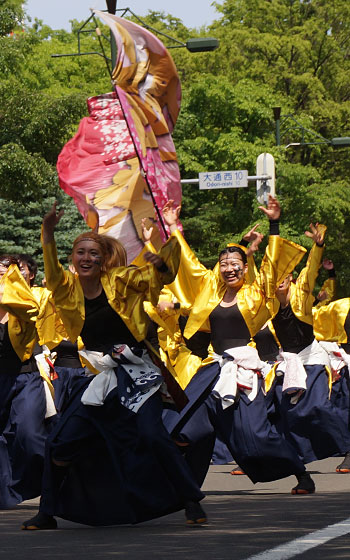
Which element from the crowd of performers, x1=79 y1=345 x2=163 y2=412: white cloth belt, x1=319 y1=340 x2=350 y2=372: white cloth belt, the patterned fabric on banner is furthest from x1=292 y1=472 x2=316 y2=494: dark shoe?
the patterned fabric on banner

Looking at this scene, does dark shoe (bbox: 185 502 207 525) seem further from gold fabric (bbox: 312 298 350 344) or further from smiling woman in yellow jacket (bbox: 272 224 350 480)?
gold fabric (bbox: 312 298 350 344)

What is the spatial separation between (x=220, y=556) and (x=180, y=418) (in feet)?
10.2

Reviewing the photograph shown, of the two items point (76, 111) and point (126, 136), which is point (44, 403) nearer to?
point (126, 136)

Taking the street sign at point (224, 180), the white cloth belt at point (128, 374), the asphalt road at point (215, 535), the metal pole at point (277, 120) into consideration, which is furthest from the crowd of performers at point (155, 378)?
the metal pole at point (277, 120)

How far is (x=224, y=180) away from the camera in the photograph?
28.1 metres

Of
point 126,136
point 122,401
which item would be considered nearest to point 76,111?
point 126,136

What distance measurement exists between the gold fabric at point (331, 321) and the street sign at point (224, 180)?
13095 millimetres

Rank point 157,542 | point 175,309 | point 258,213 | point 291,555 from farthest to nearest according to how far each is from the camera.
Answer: point 258,213 → point 175,309 → point 157,542 → point 291,555

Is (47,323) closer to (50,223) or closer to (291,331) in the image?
(291,331)

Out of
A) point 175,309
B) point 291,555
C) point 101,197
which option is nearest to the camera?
point 291,555

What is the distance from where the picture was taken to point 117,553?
620 centimetres

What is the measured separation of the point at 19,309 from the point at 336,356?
18.5 feet

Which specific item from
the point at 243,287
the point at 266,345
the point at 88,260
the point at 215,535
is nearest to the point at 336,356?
the point at 266,345

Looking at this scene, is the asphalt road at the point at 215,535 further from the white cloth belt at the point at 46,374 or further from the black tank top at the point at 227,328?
the black tank top at the point at 227,328
